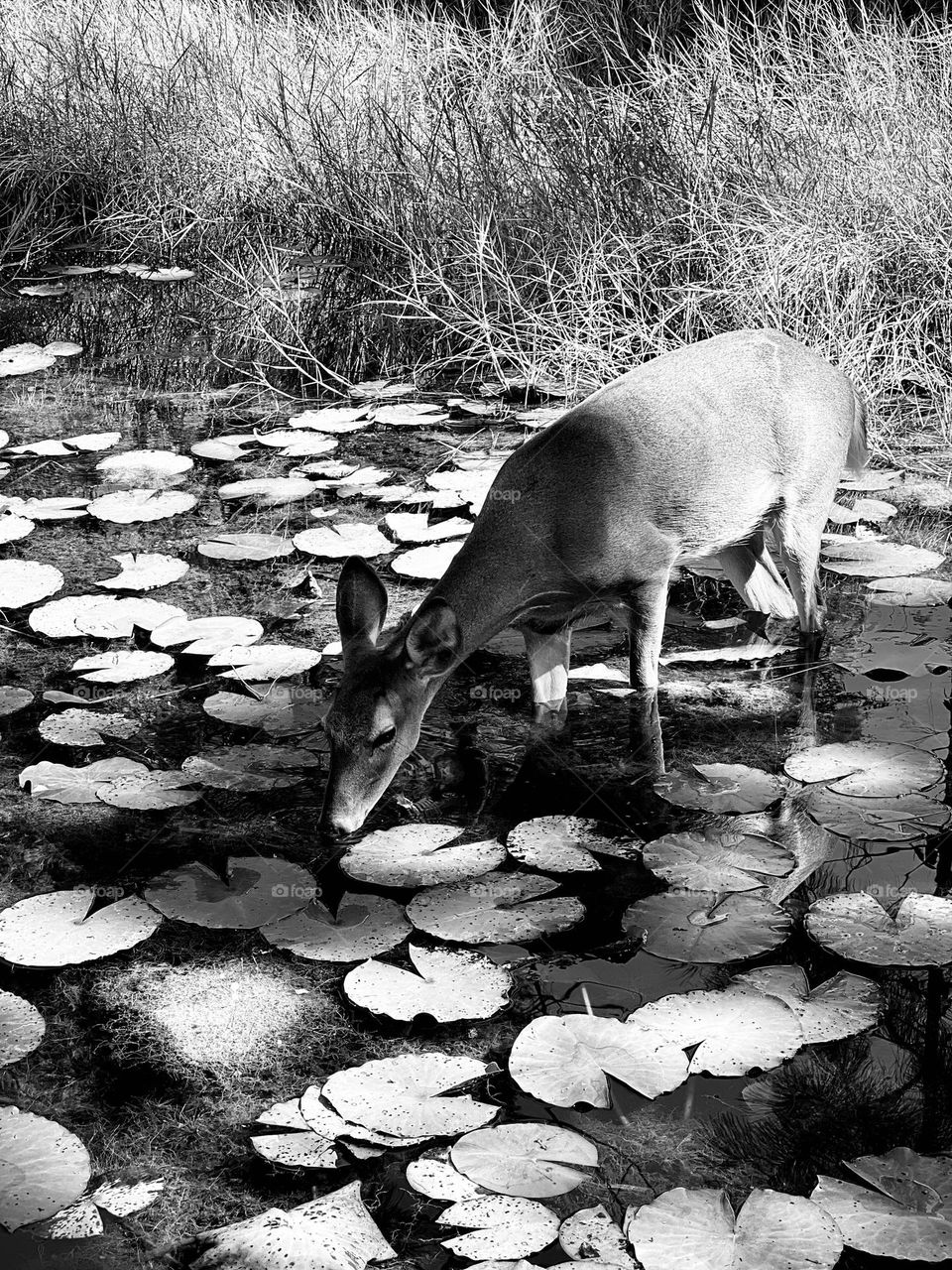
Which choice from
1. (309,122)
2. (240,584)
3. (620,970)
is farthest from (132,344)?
(620,970)

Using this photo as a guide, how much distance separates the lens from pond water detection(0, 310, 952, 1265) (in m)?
2.90

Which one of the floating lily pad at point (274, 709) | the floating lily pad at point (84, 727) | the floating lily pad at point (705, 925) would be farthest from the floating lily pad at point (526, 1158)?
the floating lily pad at point (84, 727)

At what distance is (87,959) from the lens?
3402mm

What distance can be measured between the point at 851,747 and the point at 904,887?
71 cm

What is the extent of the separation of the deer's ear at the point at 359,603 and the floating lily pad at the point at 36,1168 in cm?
167

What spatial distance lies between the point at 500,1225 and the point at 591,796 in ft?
5.88

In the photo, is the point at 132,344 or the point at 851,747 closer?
the point at 851,747

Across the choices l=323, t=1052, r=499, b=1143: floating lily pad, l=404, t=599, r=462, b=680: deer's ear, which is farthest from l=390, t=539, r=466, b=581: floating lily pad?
l=323, t=1052, r=499, b=1143: floating lily pad

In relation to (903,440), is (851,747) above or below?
below

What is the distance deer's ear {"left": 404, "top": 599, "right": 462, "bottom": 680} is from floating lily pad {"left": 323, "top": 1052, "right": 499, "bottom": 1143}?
1284 millimetres

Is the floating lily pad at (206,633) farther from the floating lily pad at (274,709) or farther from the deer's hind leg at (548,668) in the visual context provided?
the deer's hind leg at (548,668)

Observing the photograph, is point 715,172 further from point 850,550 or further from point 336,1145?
point 336,1145

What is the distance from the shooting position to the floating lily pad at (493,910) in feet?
11.4

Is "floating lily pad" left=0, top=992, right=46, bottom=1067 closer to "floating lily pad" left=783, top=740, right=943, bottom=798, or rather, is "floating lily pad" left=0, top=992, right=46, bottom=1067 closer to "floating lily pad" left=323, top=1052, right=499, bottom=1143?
"floating lily pad" left=323, top=1052, right=499, bottom=1143
